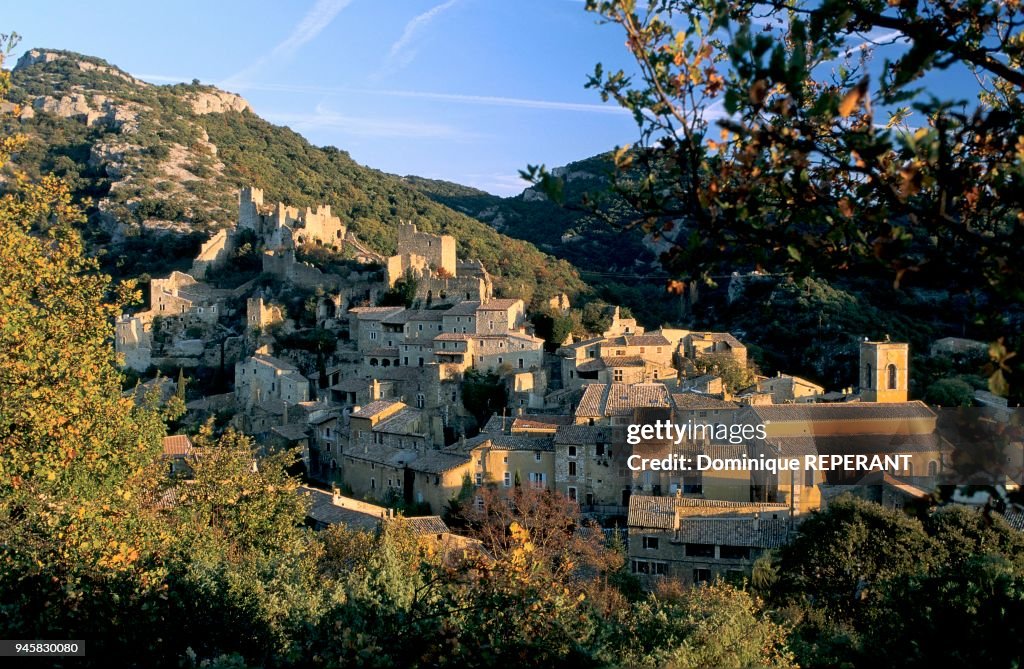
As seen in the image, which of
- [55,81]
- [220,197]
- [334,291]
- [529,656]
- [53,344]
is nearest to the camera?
[529,656]

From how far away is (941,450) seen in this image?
978 inches

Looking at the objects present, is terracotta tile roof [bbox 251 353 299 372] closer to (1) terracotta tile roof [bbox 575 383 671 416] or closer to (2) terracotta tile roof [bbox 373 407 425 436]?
(2) terracotta tile roof [bbox 373 407 425 436]

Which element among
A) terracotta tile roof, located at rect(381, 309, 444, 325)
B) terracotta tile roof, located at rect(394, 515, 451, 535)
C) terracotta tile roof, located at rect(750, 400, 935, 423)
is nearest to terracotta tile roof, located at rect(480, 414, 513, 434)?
terracotta tile roof, located at rect(394, 515, 451, 535)

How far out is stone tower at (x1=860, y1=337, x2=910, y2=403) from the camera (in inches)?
1217

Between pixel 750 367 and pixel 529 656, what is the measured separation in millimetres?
33854

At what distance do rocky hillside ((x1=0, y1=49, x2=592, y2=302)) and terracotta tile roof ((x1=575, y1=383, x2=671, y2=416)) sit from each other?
635 inches

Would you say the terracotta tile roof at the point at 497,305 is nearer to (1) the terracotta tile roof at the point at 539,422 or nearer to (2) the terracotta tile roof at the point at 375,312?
(2) the terracotta tile roof at the point at 375,312

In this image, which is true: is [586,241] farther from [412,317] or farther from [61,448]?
[61,448]

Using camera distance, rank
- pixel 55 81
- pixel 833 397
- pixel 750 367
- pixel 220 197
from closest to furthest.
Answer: pixel 833 397 < pixel 750 367 < pixel 220 197 < pixel 55 81

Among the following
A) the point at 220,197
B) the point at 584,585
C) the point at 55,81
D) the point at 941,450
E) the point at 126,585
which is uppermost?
the point at 55,81

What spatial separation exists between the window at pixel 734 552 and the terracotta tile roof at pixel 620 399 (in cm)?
691

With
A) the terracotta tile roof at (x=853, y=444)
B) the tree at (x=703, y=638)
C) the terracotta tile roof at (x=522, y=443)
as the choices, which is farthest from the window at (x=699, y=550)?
the tree at (x=703, y=638)

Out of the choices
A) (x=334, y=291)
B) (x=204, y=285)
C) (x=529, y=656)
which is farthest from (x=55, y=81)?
(x=529, y=656)

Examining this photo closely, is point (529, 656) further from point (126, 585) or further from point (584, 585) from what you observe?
point (584, 585)
